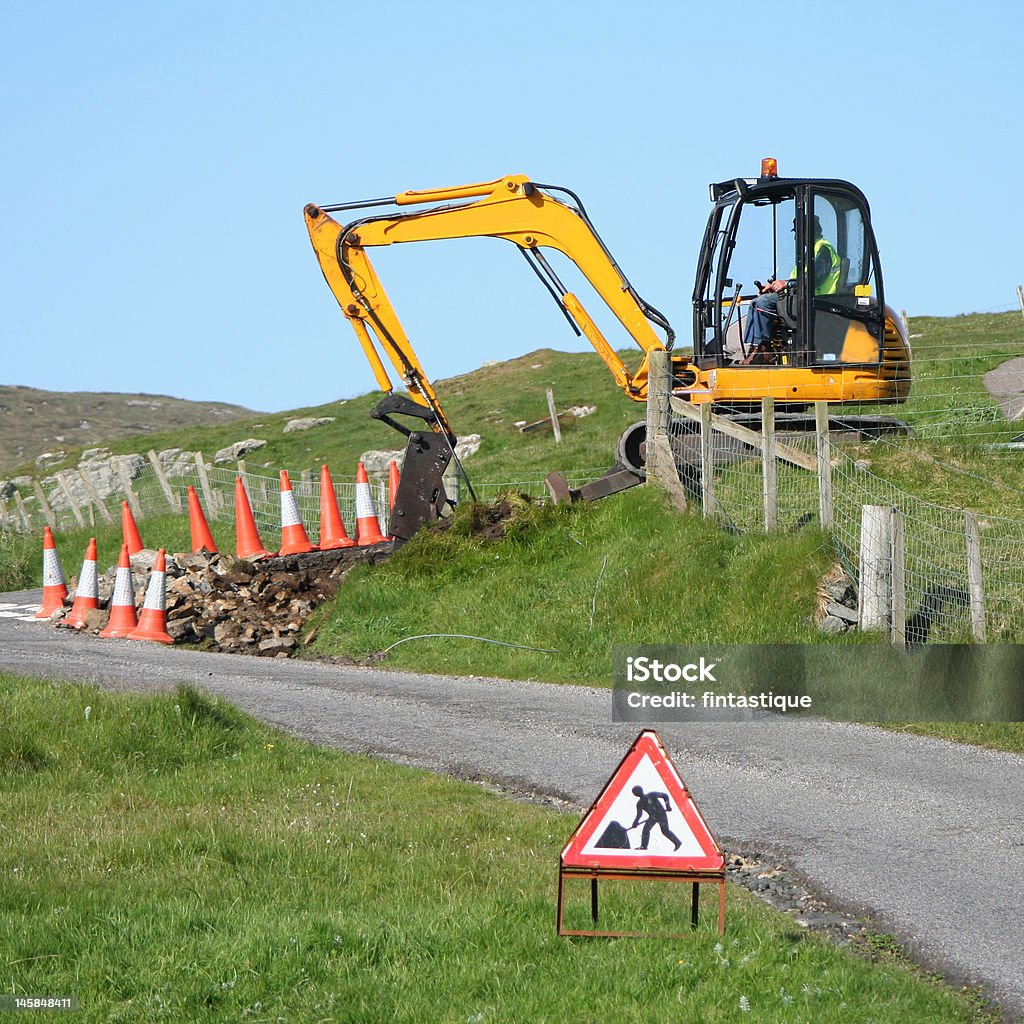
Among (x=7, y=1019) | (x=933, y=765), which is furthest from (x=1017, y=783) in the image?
(x=7, y=1019)

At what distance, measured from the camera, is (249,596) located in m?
16.8

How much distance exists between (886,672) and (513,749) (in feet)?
11.3

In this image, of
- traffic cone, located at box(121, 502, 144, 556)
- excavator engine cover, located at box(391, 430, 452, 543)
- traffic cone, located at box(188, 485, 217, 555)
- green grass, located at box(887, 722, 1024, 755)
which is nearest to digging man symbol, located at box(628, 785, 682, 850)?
green grass, located at box(887, 722, 1024, 755)

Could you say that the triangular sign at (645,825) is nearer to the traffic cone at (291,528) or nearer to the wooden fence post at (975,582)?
the wooden fence post at (975,582)

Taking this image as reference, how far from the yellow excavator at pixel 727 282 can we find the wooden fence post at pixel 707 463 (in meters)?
2.48

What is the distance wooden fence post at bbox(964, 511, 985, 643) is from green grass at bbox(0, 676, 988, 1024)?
4674mm

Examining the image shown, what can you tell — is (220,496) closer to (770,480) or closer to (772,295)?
(772,295)

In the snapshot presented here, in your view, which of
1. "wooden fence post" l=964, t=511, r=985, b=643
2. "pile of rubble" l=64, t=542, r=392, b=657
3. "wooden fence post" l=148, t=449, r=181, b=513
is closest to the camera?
"wooden fence post" l=964, t=511, r=985, b=643

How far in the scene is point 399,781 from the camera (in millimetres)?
9117

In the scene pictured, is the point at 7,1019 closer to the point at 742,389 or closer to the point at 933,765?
the point at 933,765

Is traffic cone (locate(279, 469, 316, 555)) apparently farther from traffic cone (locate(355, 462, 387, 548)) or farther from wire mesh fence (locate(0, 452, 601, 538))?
wire mesh fence (locate(0, 452, 601, 538))

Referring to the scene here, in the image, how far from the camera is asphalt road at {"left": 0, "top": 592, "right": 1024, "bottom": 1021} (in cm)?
673

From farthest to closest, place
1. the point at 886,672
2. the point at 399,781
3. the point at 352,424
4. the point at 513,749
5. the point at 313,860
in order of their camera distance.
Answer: the point at 352,424 → the point at 886,672 → the point at 513,749 → the point at 399,781 → the point at 313,860

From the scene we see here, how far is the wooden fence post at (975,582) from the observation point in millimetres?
11406
